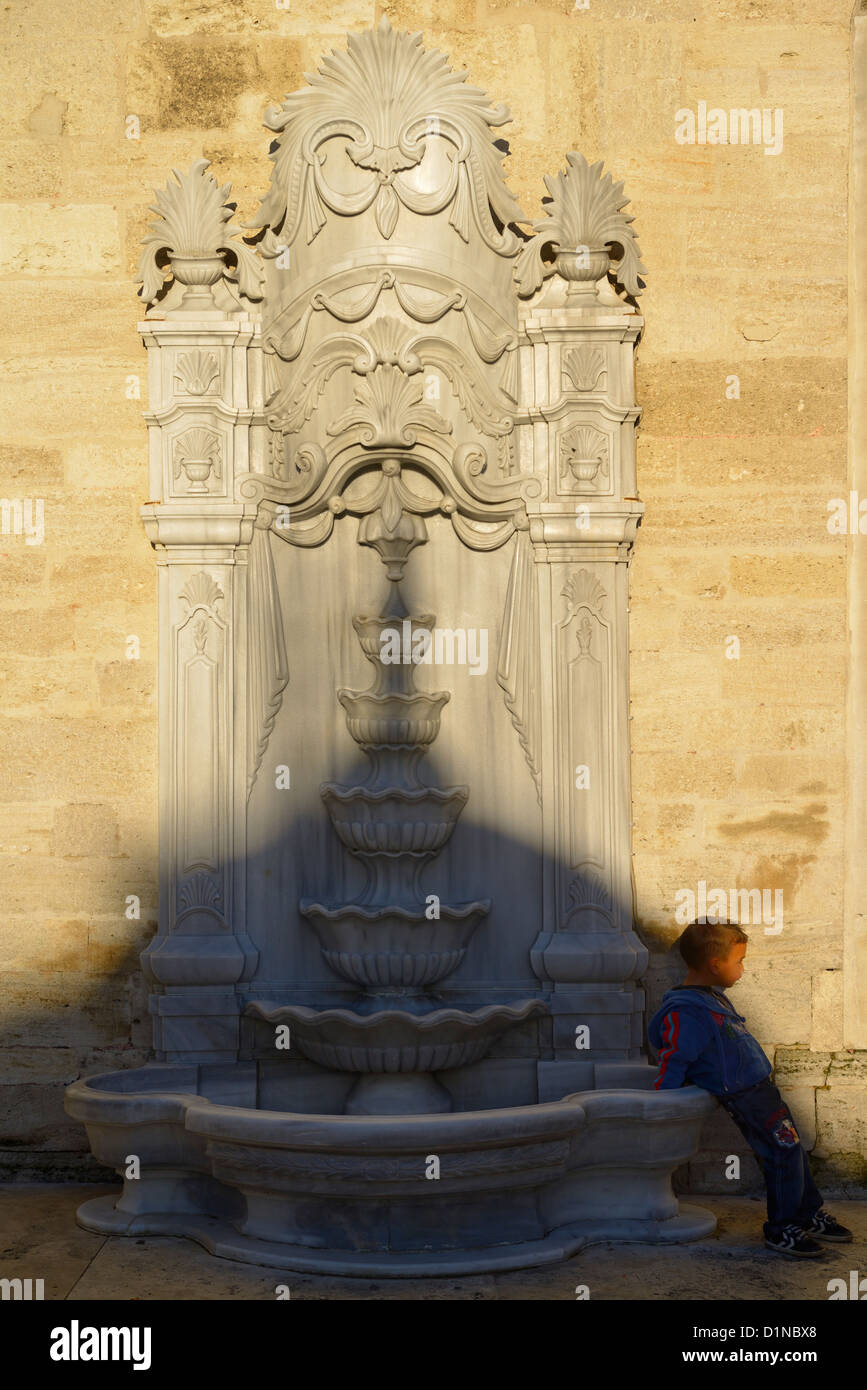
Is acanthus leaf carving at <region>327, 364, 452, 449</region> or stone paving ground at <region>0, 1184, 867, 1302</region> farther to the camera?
acanthus leaf carving at <region>327, 364, 452, 449</region>

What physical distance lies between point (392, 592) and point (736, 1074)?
5.74ft

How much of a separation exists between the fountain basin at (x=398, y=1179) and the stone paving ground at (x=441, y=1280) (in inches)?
2.1

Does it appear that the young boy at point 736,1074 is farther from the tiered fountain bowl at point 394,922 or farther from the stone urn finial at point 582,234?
the stone urn finial at point 582,234

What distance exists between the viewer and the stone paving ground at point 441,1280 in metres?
3.59

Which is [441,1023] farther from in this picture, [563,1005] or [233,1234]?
[233,1234]

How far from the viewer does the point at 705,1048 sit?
13.3 feet

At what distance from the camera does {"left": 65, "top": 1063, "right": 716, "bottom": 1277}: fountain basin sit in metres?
3.71

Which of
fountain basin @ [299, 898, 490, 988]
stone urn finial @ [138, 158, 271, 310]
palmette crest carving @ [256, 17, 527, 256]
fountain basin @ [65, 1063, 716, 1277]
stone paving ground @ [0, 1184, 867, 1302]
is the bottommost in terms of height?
stone paving ground @ [0, 1184, 867, 1302]

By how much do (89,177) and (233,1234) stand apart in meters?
3.25

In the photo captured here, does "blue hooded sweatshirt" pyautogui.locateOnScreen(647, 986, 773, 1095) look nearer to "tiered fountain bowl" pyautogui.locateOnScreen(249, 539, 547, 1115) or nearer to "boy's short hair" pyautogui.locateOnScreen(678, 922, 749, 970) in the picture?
"boy's short hair" pyautogui.locateOnScreen(678, 922, 749, 970)

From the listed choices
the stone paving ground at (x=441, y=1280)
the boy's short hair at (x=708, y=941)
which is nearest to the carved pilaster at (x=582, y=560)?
the boy's short hair at (x=708, y=941)

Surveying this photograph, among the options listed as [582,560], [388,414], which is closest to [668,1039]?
[582,560]

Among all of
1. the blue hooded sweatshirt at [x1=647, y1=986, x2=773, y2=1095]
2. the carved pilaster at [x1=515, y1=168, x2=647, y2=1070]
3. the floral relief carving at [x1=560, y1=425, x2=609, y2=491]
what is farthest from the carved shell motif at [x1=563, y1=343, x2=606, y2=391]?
the blue hooded sweatshirt at [x1=647, y1=986, x2=773, y2=1095]

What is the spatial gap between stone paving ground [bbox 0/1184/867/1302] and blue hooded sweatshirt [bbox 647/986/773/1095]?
0.43m
